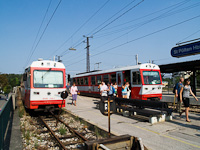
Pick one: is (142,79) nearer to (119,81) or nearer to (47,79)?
(119,81)

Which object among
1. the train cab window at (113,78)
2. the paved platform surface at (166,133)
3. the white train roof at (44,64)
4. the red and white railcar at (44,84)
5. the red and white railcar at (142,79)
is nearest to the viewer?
the paved platform surface at (166,133)

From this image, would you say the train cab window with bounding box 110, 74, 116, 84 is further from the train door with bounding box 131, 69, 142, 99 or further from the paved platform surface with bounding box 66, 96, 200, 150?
the paved platform surface with bounding box 66, 96, 200, 150

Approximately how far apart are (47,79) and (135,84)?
6.41m

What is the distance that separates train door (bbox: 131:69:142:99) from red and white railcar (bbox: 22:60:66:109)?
17.8ft

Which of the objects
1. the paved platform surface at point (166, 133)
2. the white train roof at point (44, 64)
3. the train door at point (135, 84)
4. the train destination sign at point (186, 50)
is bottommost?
the paved platform surface at point (166, 133)

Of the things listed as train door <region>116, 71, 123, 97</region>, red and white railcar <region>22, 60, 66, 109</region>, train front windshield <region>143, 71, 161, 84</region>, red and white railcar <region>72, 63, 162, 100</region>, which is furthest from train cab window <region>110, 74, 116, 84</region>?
red and white railcar <region>22, 60, 66, 109</region>

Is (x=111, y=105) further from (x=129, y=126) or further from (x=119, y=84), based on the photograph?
(x=119, y=84)

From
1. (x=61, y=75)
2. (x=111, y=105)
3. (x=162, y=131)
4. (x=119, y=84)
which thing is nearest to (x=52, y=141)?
(x=111, y=105)

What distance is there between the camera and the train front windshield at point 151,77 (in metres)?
13.6

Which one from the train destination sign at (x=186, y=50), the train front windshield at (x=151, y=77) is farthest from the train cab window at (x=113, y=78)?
the train destination sign at (x=186, y=50)

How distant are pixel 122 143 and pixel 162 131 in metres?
3.33

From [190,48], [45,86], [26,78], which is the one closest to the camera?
[190,48]

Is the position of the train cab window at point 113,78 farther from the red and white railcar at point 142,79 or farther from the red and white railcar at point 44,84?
→ the red and white railcar at point 44,84

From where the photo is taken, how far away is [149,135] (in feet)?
21.5
